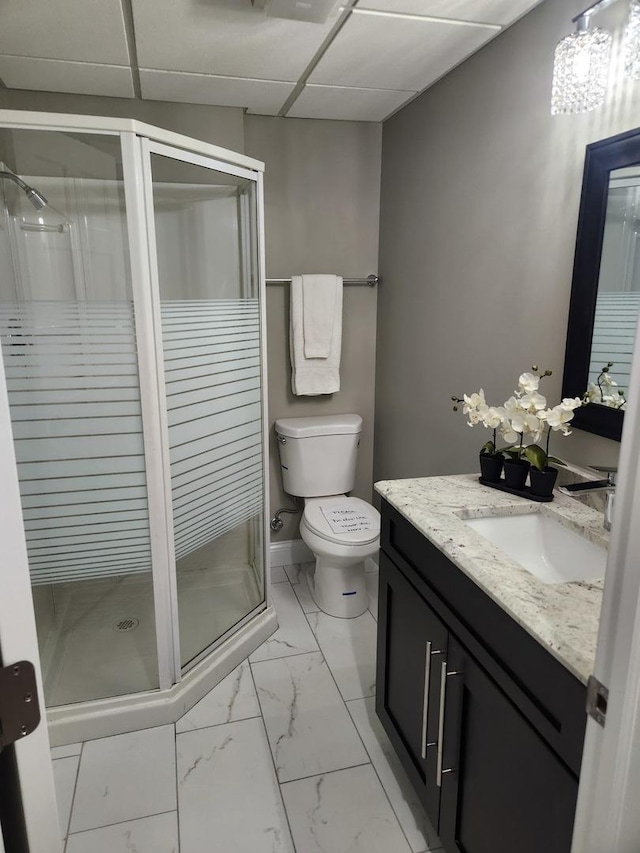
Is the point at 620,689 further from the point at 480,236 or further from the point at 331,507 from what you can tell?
the point at 331,507

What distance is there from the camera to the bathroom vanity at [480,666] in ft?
3.25

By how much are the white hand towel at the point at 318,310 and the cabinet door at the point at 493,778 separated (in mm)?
1772

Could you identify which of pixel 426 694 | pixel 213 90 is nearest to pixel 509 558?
pixel 426 694

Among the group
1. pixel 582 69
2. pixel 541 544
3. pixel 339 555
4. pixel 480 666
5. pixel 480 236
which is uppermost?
pixel 582 69

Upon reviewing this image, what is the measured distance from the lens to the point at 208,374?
6.86ft

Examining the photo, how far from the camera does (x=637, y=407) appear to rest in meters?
0.63

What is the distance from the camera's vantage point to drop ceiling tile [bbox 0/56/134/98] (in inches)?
79.4

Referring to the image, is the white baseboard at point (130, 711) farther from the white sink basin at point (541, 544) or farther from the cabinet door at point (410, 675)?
the white sink basin at point (541, 544)

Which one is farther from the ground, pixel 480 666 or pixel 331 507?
pixel 480 666

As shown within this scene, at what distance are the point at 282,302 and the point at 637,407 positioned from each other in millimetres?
2374

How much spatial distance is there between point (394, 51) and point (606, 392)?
1361 millimetres

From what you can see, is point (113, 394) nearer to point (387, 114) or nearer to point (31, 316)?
point (31, 316)

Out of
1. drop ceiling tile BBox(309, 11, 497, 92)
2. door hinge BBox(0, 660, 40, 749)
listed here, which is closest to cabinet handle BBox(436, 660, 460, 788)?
door hinge BBox(0, 660, 40, 749)

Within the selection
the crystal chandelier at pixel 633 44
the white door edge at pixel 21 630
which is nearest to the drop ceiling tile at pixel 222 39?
the crystal chandelier at pixel 633 44
